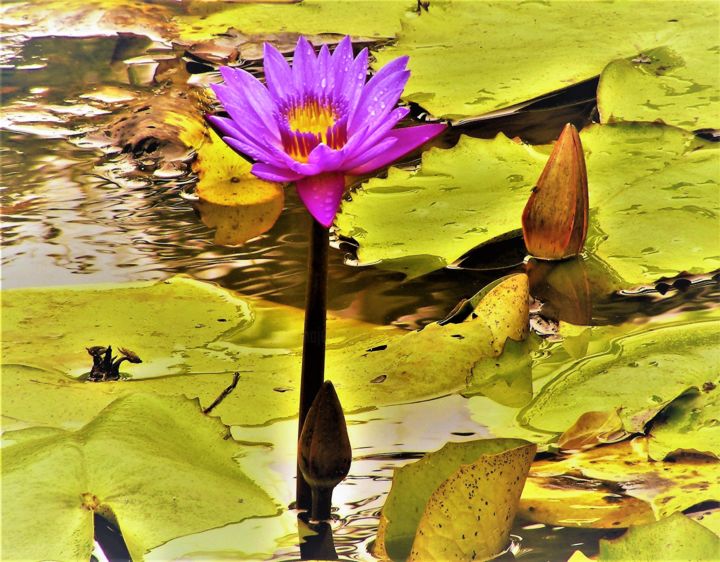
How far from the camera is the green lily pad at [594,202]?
4.35 feet

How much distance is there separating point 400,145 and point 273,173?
0.14 m

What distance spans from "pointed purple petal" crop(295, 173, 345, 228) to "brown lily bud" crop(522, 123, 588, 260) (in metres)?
0.50

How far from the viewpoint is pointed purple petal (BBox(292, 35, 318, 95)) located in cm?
94

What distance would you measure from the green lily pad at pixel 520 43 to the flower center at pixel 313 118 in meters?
0.89

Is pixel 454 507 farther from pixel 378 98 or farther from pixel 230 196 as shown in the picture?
pixel 230 196

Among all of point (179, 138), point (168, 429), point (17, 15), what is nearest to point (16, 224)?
point (179, 138)

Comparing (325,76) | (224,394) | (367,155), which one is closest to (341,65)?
(325,76)

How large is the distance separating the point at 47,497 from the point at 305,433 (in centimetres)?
25

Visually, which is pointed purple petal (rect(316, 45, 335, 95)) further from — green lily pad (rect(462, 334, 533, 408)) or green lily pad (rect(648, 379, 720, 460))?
green lily pad (rect(648, 379, 720, 460))

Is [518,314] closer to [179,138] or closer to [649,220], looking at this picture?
[649,220]

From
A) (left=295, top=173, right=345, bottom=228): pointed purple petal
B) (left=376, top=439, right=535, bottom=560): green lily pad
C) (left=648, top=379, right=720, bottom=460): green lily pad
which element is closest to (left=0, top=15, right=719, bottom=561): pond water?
(left=376, top=439, right=535, bottom=560): green lily pad

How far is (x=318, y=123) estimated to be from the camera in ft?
3.04

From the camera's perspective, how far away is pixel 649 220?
4.51 feet

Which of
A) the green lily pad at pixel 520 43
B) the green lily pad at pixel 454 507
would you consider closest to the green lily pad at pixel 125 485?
the green lily pad at pixel 454 507
